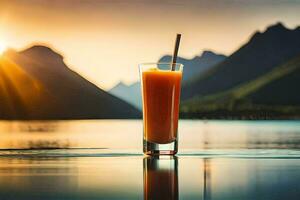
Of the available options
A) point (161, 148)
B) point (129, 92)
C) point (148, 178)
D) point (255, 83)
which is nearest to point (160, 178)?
point (148, 178)

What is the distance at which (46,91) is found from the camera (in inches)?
77.5

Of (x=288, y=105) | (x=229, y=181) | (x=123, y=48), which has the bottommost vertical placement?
(x=229, y=181)

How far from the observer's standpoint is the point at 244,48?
6.53 ft

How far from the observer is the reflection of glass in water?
81 centimetres

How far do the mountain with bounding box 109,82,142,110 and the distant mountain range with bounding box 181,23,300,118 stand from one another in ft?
0.47

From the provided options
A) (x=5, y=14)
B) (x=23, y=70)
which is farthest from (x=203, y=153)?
(x=5, y=14)

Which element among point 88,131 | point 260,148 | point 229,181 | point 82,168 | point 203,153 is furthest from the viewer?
point 88,131

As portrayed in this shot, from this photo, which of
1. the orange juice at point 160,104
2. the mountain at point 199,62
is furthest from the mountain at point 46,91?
the orange juice at point 160,104

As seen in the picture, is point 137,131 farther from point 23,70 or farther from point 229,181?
point 229,181

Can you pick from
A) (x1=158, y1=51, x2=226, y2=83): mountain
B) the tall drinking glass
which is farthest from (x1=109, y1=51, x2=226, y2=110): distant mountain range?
the tall drinking glass

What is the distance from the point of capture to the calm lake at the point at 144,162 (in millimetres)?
844

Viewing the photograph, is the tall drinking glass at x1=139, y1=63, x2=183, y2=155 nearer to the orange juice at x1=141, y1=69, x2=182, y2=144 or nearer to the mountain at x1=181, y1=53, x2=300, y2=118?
the orange juice at x1=141, y1=69, x2=182, y2=144

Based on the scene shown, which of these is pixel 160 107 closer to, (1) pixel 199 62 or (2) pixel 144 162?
(2) pixel 144 162

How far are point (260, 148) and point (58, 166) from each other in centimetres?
66
